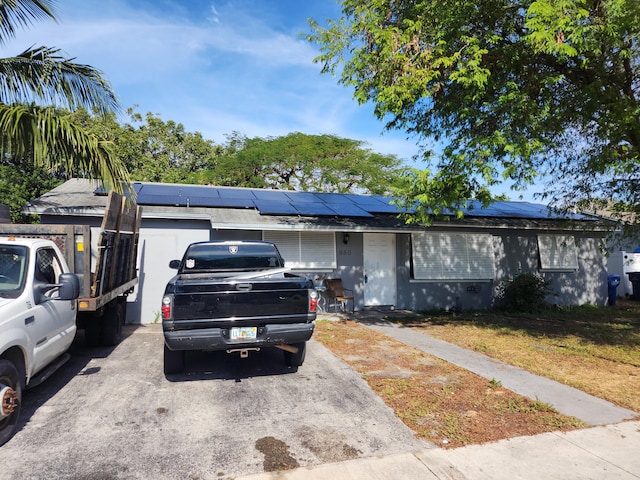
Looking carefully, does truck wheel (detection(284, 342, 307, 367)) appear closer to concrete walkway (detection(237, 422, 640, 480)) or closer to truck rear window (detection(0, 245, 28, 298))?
concrete walkway (detection(237, 422, 640, 480))

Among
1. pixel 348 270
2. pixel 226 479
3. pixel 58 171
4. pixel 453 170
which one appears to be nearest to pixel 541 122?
pixel 453 170

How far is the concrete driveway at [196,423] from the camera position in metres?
3.39

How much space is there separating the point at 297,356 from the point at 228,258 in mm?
1944

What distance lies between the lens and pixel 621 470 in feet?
10.9

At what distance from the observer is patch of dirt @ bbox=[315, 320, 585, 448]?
405 centimetres

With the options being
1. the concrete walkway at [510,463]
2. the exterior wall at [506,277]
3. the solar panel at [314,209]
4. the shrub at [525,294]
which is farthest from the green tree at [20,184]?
the shrub at [525,294]

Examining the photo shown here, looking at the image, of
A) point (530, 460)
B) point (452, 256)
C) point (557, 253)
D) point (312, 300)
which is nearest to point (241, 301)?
point (312, 300)

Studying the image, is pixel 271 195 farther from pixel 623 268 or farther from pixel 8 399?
pixel 623 268

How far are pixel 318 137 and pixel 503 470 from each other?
82.6 ft

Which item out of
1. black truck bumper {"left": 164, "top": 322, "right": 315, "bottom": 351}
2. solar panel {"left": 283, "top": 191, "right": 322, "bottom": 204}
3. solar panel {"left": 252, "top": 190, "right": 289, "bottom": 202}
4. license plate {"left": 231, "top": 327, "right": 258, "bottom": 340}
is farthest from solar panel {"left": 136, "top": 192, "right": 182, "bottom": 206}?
license plate {"left": 231, "top": 327, "right": 258, "bottom": 340}

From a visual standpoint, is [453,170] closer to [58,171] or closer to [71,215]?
[71,215]

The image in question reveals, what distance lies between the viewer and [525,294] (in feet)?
39.0

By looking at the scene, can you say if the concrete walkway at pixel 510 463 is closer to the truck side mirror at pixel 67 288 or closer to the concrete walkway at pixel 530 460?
the concrete walkway at pixel 530 460

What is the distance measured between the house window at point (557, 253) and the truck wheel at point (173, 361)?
39.2 feet
